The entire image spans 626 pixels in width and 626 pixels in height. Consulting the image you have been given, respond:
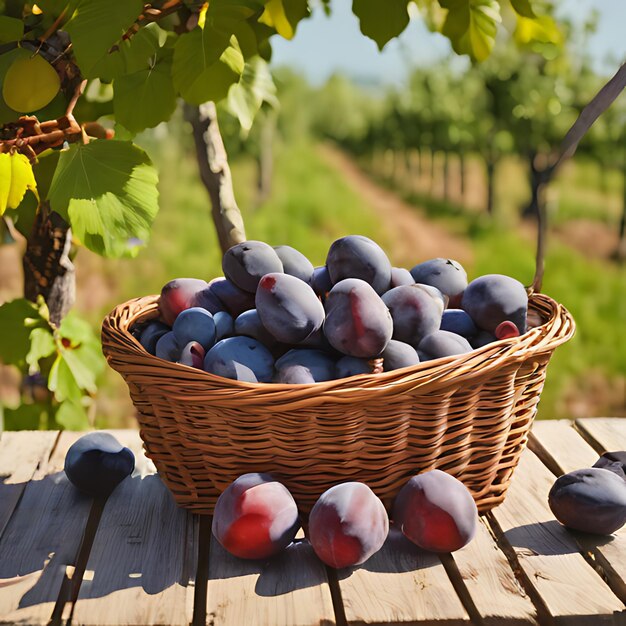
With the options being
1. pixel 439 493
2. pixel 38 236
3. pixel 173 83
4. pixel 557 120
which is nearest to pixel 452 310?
pixel 439 493

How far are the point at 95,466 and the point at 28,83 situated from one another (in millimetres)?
648

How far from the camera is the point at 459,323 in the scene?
4.27 ft

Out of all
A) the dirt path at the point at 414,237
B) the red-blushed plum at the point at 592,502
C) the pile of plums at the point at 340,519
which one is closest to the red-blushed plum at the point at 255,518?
the pile of plums at the point at 340,519

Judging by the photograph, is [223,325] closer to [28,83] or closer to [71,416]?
[28,83]

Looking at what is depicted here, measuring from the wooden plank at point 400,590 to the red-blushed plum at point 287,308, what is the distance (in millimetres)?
343

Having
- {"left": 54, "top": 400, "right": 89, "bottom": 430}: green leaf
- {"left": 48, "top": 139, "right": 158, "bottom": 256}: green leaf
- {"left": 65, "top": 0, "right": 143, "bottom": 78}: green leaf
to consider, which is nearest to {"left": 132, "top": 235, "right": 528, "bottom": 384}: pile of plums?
{"left": 48, "top": 139, "right": 158, "bottom": 256}: green leaf

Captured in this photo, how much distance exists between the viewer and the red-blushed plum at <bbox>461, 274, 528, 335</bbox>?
1269 mm

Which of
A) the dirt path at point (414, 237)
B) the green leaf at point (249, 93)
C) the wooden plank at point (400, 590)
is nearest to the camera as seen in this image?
the wooden plank at point (400, 590)

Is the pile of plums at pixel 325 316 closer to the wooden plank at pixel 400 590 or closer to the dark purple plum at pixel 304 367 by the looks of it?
the dark purple plum at pixel 304 367

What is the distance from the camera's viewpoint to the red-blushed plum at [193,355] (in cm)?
118

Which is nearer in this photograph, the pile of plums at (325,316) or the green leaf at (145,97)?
the pile of plums at (325,316)

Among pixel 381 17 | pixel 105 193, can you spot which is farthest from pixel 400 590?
pixel 381 17

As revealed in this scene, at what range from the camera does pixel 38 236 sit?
176 centimetres

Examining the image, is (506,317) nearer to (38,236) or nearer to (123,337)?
(123,337)
